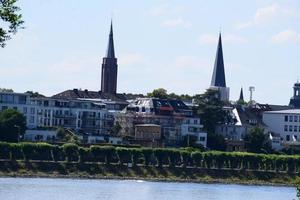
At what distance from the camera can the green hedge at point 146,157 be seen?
105756 mm

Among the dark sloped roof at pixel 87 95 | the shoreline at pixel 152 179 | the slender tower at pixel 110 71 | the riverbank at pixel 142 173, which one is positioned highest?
the slender tower at pixel 110 71

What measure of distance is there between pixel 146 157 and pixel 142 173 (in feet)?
8.18

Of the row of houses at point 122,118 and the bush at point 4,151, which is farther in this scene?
the row of houses at point 122,118

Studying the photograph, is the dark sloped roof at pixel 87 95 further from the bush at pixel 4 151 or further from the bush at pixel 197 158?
the bush at pixel 4 151

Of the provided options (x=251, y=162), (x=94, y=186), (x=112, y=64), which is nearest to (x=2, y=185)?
(x=94, y=186)

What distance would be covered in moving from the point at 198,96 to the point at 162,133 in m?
11.7

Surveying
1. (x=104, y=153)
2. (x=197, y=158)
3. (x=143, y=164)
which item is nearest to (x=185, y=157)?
(x=197, y=158)

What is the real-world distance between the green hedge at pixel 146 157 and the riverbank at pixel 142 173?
0.83 metres

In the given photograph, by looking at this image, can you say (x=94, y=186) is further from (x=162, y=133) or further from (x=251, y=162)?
(x=162, y=133)

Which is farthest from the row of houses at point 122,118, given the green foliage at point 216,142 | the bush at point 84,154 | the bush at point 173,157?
the bush at point 84,154

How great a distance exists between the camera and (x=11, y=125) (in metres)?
123

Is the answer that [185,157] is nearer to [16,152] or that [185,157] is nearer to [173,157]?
[173,157]

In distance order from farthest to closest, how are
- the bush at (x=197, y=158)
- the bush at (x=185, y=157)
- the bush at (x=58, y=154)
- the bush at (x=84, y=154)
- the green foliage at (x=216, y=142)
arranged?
the green foliage at (x=216, y=142)
the bush at (x=197, y=158)
the bush at (x=185, y=157)
the bush at (x=84, y=154)
the bush at (x=58, y=154)

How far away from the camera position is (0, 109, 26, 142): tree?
120938 millimetres
